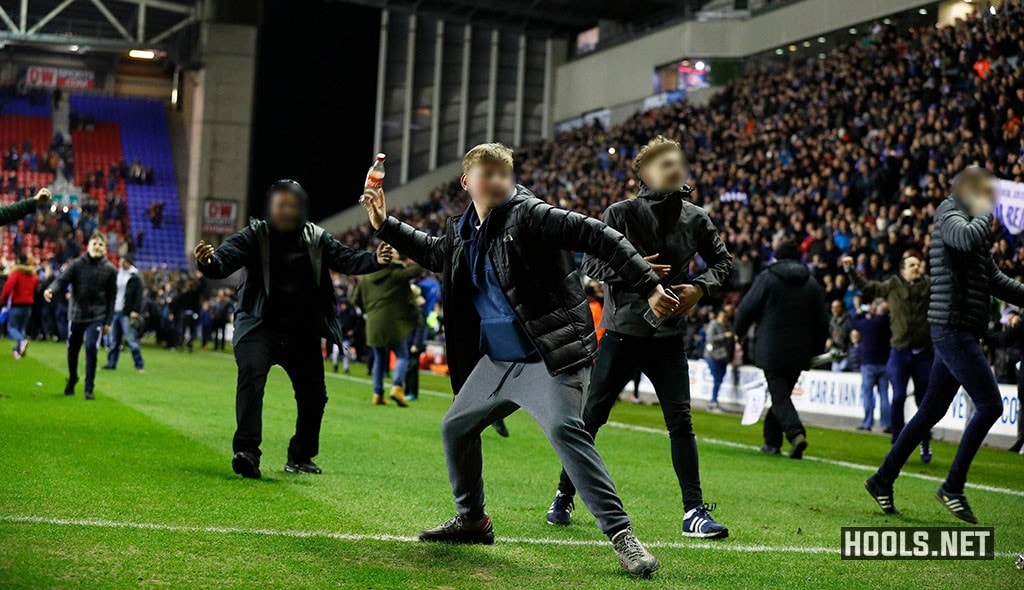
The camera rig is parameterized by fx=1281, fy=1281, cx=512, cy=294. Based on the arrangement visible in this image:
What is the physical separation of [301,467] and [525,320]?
3856 millimetres

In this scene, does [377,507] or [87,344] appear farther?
[87,344]

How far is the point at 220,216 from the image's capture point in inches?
1925

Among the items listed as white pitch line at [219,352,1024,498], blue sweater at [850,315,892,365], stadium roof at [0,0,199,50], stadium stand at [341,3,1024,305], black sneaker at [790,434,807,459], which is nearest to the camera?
white pitch line at [219,352,1024,498]

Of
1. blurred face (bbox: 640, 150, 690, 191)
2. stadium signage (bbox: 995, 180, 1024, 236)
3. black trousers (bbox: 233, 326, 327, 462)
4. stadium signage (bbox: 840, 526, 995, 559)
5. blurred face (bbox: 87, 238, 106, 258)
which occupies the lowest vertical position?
stadium signage (bbox: 840, 526, 995, 559)

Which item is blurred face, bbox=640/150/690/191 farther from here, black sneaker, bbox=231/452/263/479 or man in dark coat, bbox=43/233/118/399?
man in dark coat, bbox=43/233/118/399

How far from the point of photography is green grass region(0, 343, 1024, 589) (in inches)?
217

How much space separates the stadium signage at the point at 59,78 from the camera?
55594 millimetres

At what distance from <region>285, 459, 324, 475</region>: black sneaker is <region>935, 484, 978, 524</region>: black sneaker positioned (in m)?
4.24

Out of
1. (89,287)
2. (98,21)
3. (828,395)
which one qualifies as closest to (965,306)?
(89,287)

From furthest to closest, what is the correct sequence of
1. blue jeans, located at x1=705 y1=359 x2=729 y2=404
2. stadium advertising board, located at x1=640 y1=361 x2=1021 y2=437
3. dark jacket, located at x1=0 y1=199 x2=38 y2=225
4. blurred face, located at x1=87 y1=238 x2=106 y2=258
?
1. blue jeans, located at x1=705 y1=359 x2=729 y2=404
2. stadium advertising board, located at x1=640 y1=361 x2=1021 y2=437
3. blurred face, located at x1=87 y1=238 x2=106 y2=258
4. dark jacket, located at x1=0 y1=199 x2=38 y2=225

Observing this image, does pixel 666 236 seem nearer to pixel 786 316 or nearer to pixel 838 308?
pixel 786 316

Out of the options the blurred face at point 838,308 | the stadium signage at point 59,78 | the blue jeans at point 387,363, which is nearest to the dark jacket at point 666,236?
the blue jeans at point 387,363

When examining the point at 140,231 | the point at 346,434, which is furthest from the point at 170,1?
the point at 346,434

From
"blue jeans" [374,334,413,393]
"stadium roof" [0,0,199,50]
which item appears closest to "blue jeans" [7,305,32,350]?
"blue jeans" [374,334,413,393]
